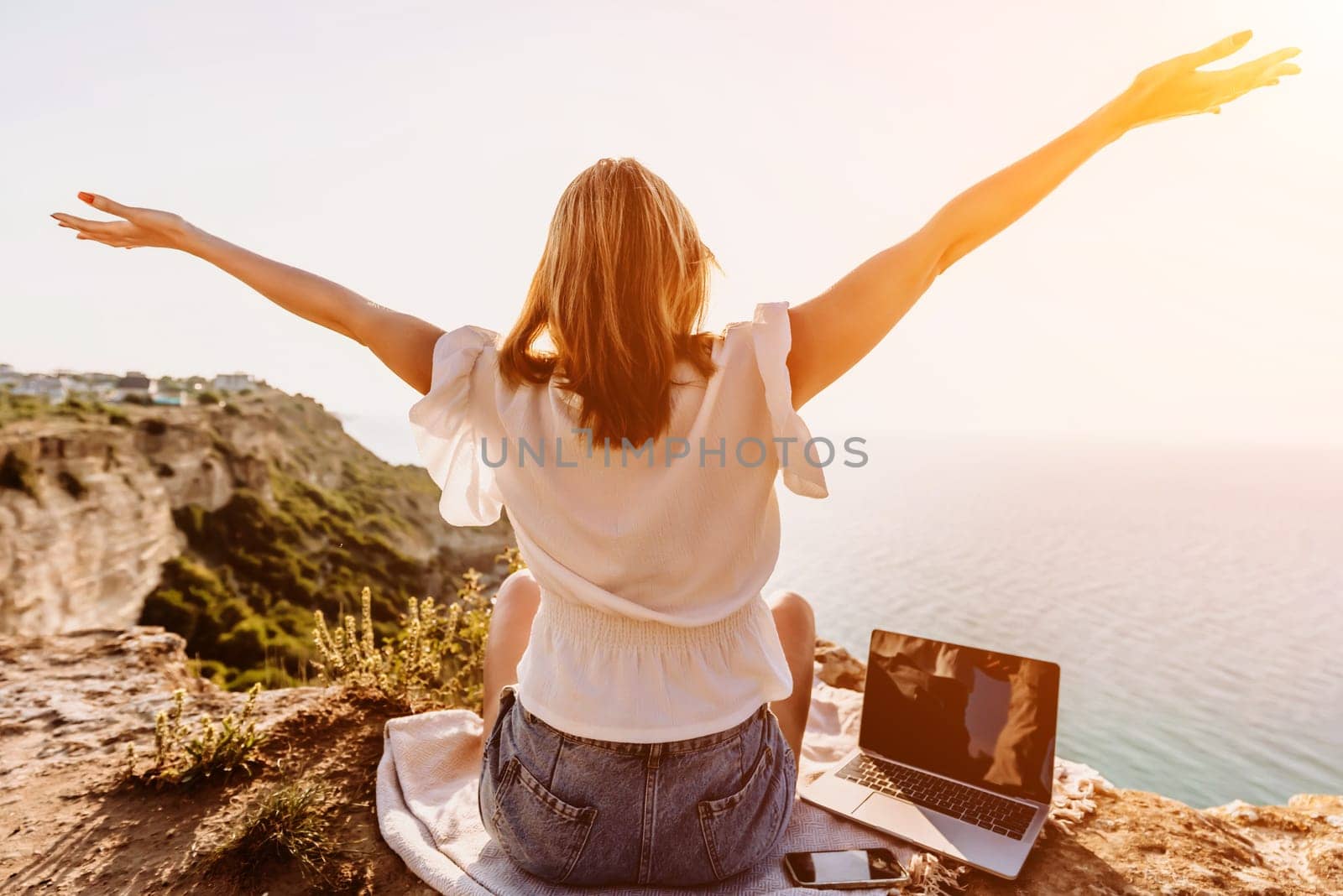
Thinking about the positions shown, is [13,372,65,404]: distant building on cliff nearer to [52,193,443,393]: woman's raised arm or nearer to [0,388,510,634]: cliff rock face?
[0,388,510,634]: cliff rock face

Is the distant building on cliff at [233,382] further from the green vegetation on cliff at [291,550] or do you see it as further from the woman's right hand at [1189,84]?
the woman's right hand at [1189,84]

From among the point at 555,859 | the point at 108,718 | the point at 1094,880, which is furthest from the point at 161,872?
the point at 1094,880

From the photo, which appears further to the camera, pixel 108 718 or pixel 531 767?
pixel 108 718

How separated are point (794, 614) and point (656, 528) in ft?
2.50

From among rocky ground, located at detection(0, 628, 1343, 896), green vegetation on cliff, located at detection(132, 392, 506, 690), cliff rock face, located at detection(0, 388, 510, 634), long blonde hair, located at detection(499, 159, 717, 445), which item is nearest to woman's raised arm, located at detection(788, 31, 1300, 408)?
long blonde hair, located at detection(499, 159, 717, 445)

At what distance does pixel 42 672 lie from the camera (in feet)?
11.1

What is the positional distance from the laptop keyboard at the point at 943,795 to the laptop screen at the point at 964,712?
0.14ft

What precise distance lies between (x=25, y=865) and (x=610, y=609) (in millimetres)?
1807

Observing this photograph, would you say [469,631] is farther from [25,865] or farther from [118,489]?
[118,489]

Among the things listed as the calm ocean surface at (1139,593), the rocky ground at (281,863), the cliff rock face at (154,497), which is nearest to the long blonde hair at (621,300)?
the rocky ground at (281,863)

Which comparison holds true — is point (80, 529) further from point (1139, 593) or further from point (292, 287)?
point (1139, 593)

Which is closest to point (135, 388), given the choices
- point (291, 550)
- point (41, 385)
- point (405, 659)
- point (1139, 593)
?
point (41, 385)

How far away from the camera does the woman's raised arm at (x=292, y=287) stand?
186cm

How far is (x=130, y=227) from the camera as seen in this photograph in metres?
2.16
